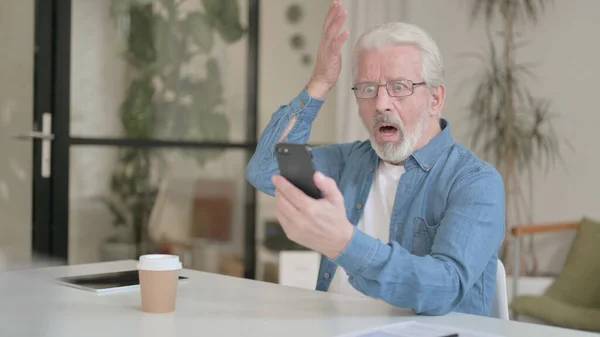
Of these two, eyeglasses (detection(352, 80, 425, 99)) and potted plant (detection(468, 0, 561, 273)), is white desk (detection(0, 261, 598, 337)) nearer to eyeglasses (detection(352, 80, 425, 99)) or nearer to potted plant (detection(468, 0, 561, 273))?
eyeglasses (detection(352, 80, 425, 99))

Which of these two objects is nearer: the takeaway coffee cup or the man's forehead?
the takeaway coffee cup

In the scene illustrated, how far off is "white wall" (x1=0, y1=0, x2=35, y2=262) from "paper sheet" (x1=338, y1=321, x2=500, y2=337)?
A: 2.61m

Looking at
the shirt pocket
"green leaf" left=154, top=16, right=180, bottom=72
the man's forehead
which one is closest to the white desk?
the shirt pocket

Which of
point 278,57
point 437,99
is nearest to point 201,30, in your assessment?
point 278,57

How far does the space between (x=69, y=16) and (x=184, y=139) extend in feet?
2.97

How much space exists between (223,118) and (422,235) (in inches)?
110

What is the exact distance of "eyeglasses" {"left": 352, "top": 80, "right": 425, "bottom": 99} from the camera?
1811mm

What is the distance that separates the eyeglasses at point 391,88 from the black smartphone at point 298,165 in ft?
2.25

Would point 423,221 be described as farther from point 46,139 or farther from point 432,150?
point 46,139

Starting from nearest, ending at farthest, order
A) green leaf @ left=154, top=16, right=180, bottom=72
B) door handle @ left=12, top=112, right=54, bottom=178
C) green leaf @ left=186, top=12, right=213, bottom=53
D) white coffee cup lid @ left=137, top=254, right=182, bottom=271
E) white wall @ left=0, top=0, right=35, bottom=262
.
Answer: white coffee cup lid @ left=137, top=254, right=182, bottom=271
white wall @ left=0, top=0, right=35, bottom=262
door handle @ left=12, top=112, right=54, bottom=178
green leaf @ left=154, top=16, right=180, bottom=72
green leaf @ left=186, top=12, right=213, bottom=53

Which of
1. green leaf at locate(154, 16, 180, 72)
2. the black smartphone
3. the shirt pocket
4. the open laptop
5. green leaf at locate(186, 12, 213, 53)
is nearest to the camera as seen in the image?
the black smartphone

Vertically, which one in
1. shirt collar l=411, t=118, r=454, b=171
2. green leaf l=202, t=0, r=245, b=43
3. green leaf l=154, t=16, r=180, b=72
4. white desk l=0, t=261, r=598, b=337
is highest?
green leaf l=202, t=0, r=245, b=43

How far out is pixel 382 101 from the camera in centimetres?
180

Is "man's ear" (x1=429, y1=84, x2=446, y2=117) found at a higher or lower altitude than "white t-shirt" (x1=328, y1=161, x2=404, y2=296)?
higher
